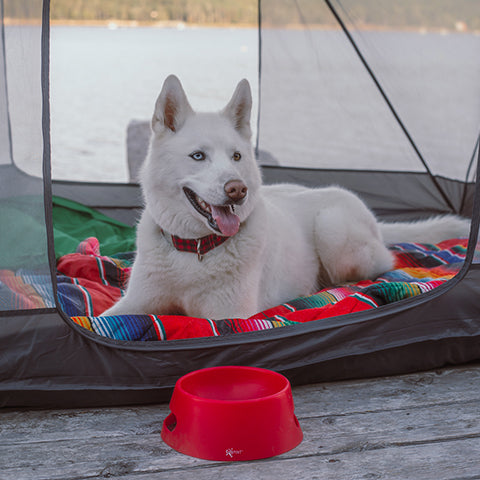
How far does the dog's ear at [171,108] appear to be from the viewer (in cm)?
205

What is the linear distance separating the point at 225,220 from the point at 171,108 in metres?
0.45

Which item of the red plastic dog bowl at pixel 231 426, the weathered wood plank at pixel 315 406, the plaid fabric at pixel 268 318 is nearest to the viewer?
the red plastic dog bowl at pixel 231 426

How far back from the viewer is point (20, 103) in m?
1.90

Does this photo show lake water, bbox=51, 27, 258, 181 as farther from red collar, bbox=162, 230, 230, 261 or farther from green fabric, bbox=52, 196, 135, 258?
red collar, bbox=162, 230, 230, 261

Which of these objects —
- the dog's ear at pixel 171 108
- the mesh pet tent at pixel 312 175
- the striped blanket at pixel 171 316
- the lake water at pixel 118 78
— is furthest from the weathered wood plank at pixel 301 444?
the lake water at pixel 118 78

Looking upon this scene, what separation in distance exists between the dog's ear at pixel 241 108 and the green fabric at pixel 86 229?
1.32m

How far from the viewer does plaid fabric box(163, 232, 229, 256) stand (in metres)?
2.17

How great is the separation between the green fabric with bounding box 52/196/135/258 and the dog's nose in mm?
1498

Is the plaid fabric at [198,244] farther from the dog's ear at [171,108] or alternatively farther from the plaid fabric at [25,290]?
the plaid fabric at [25,290]

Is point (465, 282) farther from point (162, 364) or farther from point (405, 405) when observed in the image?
point (162, 364)

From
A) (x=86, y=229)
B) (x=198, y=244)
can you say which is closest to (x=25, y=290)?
(x=198, y=244)

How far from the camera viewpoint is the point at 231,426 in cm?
143

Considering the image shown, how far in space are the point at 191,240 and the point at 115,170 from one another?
17.8ft

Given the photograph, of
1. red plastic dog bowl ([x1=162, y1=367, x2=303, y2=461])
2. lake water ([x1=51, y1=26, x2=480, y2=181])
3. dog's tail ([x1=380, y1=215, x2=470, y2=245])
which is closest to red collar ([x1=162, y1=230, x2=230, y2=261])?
red plastic dog bowl ([x1=162, y1=367, x2=303, y2=461])
